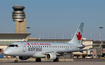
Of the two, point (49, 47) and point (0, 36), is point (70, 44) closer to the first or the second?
point (49, 47)

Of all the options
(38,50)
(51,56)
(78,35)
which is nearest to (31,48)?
(38,50)

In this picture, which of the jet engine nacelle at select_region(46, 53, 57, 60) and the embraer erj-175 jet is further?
the jet engine nacelle at select_region(46, 53, 57, 60)

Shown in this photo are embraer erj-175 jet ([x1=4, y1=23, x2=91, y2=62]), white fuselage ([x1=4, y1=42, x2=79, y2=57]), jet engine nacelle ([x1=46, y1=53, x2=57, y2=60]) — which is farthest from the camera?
jet engine nacelle ([x1=46, y1=53, x2=57, y2=60])

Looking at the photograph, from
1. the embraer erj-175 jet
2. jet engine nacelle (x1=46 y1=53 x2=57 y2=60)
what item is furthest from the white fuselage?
jet engine nacelle (x1=46 y1=53 x2=57 y2=60)

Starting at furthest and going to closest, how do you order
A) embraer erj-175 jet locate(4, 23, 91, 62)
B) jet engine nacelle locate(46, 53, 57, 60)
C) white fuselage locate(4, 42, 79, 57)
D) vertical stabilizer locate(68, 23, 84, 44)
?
vertical stabilizer locate(68, 23, 84, 44) → jet engine nacelle locate(46, 53, 57, 60) → embraer erj-175 jet locate(4, 23, 91, 62) → white fuselage locate(4, 42, 79, 57)

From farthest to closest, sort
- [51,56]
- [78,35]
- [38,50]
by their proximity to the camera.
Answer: [78,35], [38,50], [51,56]

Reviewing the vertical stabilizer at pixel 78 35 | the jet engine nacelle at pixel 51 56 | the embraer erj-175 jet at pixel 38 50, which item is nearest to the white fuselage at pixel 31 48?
the embraer erj-175 jet at pixel 38 50

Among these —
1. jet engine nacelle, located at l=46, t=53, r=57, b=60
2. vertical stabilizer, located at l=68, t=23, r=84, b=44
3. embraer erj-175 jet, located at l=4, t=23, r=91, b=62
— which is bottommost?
jet engine nacelle, located at l=46, t=53, r=57, b=60

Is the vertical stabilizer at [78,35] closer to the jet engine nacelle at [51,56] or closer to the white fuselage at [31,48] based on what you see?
the white fuselage at [31,48]

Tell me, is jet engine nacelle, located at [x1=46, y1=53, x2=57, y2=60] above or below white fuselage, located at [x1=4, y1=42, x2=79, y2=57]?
below

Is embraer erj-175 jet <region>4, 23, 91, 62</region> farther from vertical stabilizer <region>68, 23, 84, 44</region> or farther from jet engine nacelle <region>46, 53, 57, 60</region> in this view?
vertical stabilizer <region>68, 23, 84, 44</region>

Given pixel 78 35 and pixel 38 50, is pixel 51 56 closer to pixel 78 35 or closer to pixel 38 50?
pixel 38 50

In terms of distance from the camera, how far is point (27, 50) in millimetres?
47438

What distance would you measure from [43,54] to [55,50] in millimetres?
4546
